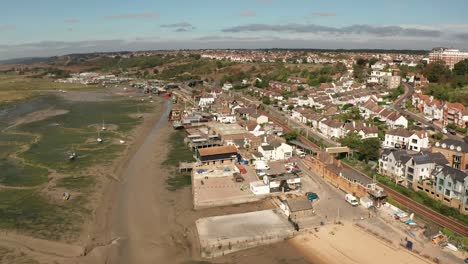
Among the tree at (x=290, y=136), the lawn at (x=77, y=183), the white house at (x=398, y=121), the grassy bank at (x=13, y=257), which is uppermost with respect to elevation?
the white house at (x=398, y=121)

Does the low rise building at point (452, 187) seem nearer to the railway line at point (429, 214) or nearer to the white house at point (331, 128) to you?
the railway line at point (429, 214)

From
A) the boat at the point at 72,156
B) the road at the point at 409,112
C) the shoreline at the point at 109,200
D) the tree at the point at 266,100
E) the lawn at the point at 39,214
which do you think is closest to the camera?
the shoreline at the point at 109,200

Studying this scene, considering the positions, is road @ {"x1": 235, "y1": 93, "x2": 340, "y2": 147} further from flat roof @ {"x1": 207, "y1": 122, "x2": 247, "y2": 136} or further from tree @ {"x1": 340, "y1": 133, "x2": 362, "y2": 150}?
flat roof @ {"x1": 207, "y1": 122, "x2": 247, "y2": 136}

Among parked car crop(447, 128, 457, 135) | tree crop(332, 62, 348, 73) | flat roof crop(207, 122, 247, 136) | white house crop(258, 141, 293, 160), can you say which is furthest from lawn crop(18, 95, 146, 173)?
tree crop(332, 62, 348, 73)

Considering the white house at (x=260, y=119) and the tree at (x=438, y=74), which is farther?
the tree at (x=438, y=74)

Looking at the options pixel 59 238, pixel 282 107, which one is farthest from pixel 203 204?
pixel 282 107

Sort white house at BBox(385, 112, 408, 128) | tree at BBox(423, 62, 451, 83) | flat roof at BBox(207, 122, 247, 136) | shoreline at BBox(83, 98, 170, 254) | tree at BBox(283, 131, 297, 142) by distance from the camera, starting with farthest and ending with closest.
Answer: tree at BBox(423, 62, 451, 83) < flat roof at BBox(207, 122, 247, 136) < white house at BBox(385, 112, 408, 128) < tree at BBox(283, 131, 297, 142) < shoreline at BBox(83, 98, 170, 254)

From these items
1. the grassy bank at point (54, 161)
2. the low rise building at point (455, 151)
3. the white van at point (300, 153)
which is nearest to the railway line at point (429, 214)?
the low rise building at point (455, 151)

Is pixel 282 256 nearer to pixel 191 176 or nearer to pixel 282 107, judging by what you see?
pixel 191 176
